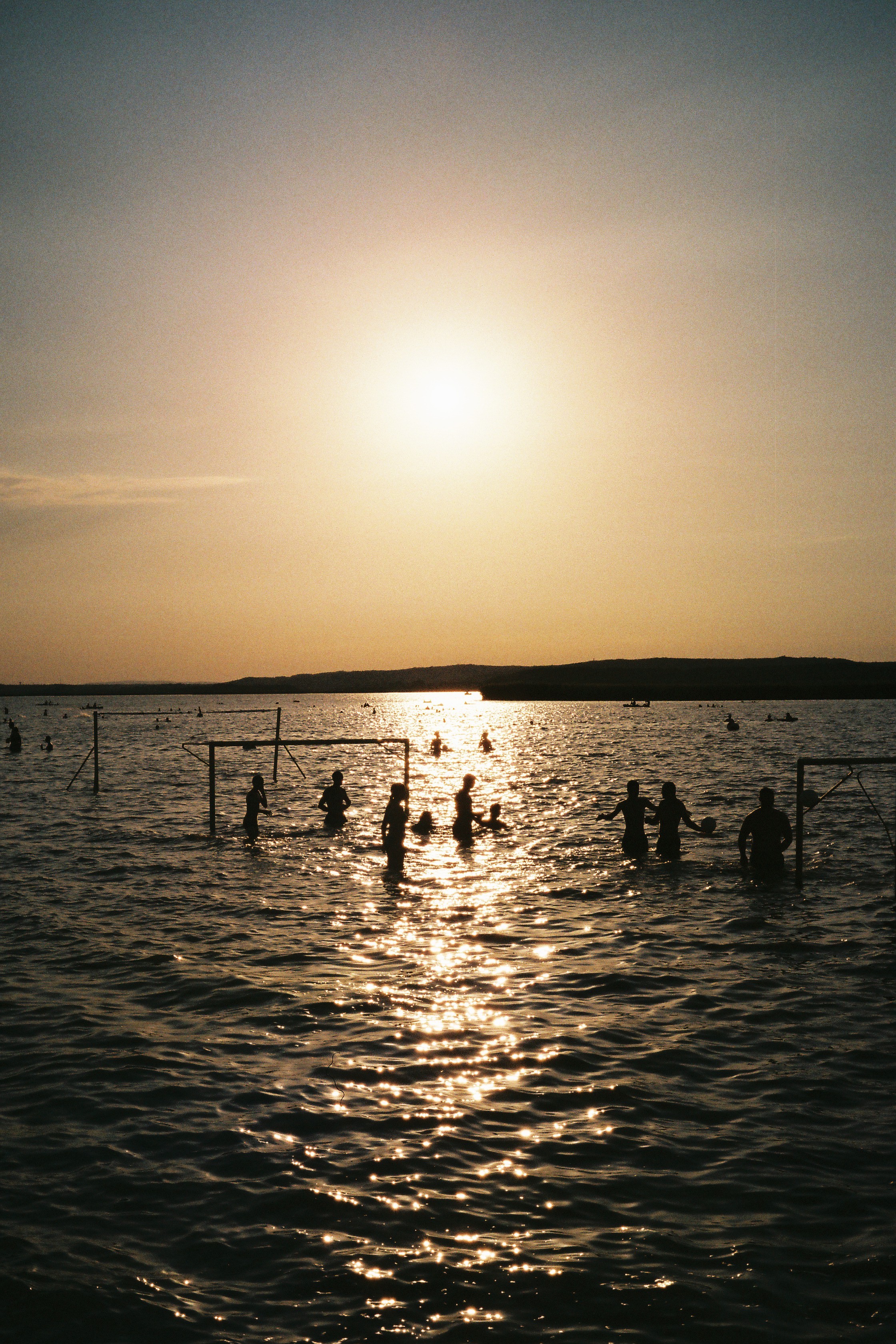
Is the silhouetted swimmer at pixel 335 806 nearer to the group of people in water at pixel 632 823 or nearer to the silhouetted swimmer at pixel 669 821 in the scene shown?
the group of people in water at pixel 632 823

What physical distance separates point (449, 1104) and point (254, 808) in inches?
705

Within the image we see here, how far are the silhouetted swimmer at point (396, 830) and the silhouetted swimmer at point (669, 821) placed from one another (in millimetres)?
5432

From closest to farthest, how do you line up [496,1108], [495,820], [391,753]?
[496,1108] → [495,820] → [391,753]

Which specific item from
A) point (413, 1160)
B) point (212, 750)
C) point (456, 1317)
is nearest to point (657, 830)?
point (212, 750)

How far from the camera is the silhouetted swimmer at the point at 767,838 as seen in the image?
20094 mm

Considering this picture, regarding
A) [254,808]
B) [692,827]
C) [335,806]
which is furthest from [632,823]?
[254,808]

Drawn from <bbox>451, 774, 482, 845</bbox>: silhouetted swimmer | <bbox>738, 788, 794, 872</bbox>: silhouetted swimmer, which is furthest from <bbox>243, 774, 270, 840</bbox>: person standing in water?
<bbox>738, 788, 794, 872</bbox>: silhouetted swimmer

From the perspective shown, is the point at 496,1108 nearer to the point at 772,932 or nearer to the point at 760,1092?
the point at 760,1092

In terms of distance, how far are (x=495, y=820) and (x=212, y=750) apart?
27.7 ft

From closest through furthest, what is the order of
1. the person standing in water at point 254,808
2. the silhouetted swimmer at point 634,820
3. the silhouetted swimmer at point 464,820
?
the silhouetted swimmer at point 634,820 → the silhouetted swimmer at point 464,820 → the person standing in water at point 254,808

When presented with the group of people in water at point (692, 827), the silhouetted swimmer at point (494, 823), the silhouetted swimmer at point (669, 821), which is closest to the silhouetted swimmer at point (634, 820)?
the group of people in water at point (692, 827)

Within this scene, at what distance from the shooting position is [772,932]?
16.1 metres

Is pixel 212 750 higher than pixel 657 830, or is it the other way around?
pixel 212 750

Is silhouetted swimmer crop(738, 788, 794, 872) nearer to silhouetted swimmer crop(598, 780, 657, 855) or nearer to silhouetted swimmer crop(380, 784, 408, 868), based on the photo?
silhouetted swimmer crop(598, 780, 657, 855)
